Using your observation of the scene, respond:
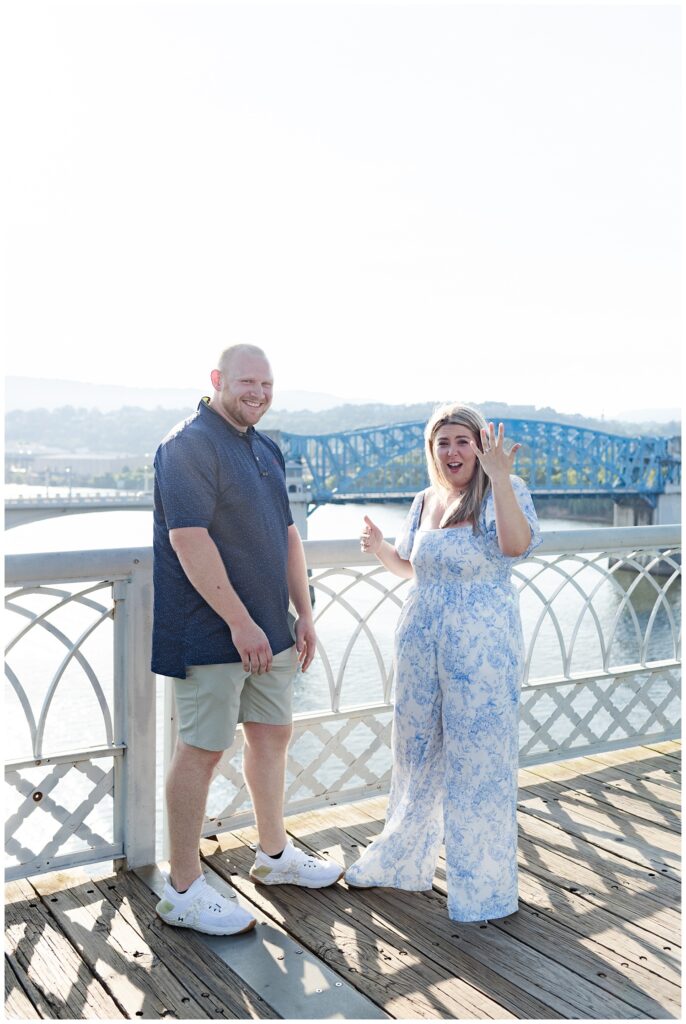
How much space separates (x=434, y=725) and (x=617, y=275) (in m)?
45.0

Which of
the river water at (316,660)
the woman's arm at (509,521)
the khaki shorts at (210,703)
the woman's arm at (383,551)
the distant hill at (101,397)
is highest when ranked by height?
the distant hill at (101,397)

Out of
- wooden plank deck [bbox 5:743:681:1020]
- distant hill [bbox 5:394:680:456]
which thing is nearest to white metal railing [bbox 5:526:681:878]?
wooden plank deck [bbox 5:743:681:1020]

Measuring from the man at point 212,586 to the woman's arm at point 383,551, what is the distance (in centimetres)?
35

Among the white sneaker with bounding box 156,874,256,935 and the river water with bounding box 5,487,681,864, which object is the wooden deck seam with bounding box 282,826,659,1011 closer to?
the white sneaker with bounding box 156,874,256,935

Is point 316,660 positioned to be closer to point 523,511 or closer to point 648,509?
point 523,511

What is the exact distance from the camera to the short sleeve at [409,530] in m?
2.32

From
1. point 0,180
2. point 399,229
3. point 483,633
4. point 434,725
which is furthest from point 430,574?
point 399,229

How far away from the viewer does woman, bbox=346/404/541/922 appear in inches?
83.4

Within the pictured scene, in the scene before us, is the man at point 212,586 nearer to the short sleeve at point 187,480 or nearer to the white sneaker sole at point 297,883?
the short sleeve at point 187,480

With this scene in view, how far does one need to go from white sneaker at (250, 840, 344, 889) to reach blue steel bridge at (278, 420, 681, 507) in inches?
1000

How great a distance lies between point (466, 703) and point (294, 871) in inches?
24.9

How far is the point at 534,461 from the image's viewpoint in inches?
1853

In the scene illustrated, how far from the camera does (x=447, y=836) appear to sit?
2.15 m

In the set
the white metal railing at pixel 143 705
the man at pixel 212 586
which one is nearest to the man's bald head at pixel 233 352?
the man at pixel 212 586
